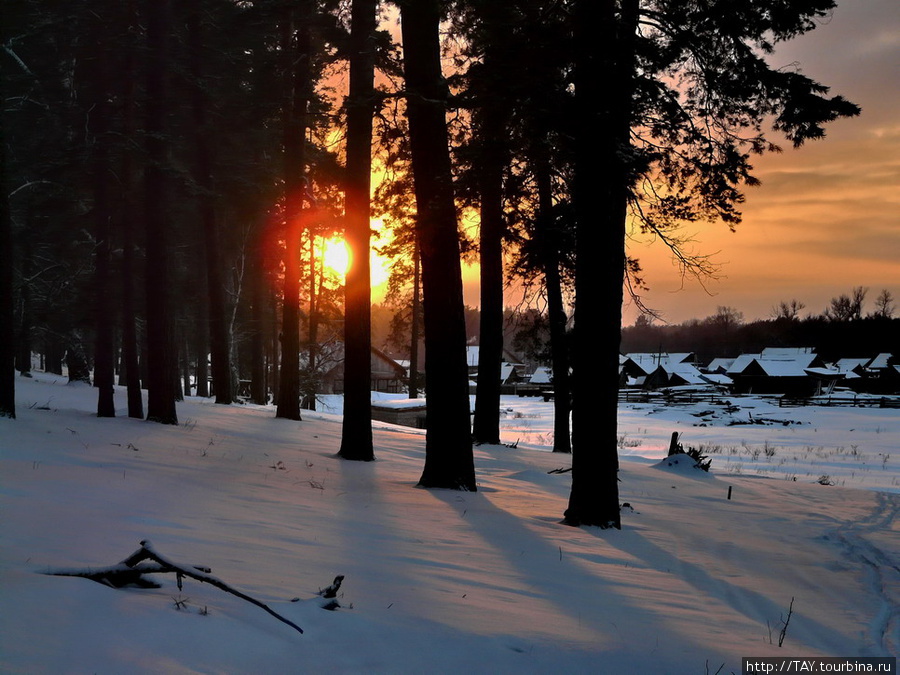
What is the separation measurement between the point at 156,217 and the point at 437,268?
6.81 m

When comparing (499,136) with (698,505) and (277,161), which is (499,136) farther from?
(277,161)

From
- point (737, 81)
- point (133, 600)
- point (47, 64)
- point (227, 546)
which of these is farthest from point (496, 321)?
point (47, 64)

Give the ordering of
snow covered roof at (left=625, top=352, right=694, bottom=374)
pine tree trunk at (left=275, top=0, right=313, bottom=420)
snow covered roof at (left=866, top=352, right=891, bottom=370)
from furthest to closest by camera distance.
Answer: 1. snow covered roof at (left=625, top=352, right=694, bottom=374)
2. snow covered roof at (left=866, top=352, right=891, bottom=370)
3. pine tree trunk at (left=275, top=0, right=313, bottom=420)

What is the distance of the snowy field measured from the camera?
117 inches

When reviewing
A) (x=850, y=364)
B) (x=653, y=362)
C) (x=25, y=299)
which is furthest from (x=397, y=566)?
(x=850, y=364)

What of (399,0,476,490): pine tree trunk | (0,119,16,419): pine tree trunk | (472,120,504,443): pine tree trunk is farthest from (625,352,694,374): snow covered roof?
(0,119,16,419): pine tree trunk

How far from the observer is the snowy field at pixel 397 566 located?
298 cm

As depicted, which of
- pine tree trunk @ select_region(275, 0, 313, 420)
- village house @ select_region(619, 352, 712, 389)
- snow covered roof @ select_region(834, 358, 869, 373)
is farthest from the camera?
snow covered roof @ select_region(834, 358, 869, 373)

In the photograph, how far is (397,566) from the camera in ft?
15.7

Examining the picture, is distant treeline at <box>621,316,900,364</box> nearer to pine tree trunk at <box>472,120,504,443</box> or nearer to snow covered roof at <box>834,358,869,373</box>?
snow covered roof at <box>834,358,869,373</box>

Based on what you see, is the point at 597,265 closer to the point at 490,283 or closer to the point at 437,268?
the point at 437,268

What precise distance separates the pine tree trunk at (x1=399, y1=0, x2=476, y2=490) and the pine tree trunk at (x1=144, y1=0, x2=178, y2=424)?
19.9 feet

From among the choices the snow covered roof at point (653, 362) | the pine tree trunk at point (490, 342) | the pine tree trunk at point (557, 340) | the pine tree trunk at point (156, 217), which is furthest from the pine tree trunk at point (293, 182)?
the snow covered roof at point (653, 362)

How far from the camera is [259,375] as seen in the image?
24.6 meters
